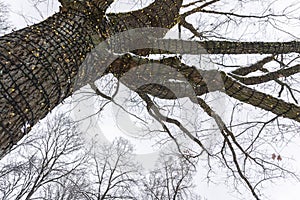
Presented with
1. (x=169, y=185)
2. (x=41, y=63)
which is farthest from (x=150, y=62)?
(x=169, y=185)

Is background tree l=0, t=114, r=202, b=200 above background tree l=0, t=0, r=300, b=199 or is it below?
above

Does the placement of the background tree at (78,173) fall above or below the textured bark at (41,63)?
above

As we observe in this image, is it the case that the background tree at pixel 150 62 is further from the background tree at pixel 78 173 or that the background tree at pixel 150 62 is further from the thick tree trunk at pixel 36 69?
the background tree at pixel 78 173

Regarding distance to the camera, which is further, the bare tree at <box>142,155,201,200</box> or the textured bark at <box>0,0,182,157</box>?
the bare tree at <box>142,155,201,200</box>

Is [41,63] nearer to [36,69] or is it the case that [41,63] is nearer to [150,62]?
[36,69]

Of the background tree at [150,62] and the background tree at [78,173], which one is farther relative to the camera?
the background tree at [78,173]

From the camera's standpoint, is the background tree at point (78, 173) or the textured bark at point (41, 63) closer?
the textured bark at point (41, 63)

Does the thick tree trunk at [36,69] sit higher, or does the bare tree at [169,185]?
the bare tree at [169,185]

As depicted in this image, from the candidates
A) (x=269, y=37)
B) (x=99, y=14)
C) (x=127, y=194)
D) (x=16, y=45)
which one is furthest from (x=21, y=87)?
(x=127, y=194)

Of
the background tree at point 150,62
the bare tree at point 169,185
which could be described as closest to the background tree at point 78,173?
the bare tree at point 169,185

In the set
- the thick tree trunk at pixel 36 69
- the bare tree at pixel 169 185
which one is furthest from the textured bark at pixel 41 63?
the bare tree at pixel 169 185

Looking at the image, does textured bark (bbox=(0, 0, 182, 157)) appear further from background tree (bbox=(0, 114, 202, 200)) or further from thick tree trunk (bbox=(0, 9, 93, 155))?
background tree (bbox=(0, 114, 202, 200))

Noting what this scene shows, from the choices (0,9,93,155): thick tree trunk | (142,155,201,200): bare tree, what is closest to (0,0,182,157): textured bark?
(0,9,93,155): thick tree trunk

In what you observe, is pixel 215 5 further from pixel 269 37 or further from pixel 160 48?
pixel 160 48
